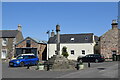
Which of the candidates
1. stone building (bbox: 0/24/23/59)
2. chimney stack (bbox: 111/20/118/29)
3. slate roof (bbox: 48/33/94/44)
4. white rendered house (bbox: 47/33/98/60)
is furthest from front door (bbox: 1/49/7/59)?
chimney stack (bbox: 111/20/118/29)

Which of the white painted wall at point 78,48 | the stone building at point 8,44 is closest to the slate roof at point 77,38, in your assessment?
the white painted wall at point 78,48

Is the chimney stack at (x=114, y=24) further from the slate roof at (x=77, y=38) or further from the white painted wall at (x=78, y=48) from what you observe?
the white painted wall at (x=78, y=48)

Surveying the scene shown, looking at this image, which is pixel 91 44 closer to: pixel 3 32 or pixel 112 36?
pixel 112 36

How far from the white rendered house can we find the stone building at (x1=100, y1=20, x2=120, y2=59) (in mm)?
2308

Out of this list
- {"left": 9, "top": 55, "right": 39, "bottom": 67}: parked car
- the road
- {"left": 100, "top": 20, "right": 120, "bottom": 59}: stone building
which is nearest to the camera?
the road

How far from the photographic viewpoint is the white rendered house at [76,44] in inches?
1571

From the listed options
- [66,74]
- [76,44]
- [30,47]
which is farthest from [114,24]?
[66,74]

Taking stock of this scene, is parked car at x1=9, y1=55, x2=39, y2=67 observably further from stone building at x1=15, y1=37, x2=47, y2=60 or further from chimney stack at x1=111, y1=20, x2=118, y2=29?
chimney stack at x1=111, y1=20, x2=118, y2=29

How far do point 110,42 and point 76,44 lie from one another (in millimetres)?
7098

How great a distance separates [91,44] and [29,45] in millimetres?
13547

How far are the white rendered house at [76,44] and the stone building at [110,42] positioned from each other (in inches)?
90.9

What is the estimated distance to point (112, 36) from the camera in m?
38.2

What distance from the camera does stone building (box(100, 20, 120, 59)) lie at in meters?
37.9

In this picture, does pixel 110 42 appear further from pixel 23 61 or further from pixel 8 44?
pixel 8 44
